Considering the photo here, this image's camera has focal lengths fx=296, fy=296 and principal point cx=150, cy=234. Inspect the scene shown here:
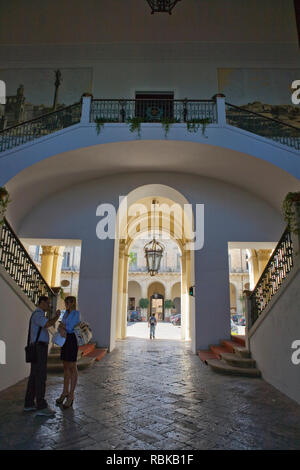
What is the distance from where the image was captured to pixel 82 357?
7312 millimetres

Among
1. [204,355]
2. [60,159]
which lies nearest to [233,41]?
[60,159]

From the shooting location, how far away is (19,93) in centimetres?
1054

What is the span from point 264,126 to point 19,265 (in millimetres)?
8123

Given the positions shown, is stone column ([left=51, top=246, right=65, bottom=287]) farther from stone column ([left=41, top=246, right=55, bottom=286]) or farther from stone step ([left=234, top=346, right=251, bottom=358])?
stone step ([left=234, top=346, right=251, bottom=358])

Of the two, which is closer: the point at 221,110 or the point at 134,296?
the point at 221,110

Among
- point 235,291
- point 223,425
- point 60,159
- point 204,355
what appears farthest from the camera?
point 235,291

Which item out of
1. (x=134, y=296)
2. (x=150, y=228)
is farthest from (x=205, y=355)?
(x=134, y=296)

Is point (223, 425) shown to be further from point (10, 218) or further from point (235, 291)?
point (235, 291)

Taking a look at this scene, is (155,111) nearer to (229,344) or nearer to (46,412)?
(229,344)

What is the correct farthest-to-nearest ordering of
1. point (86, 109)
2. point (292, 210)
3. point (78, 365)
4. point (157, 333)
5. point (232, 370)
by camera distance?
point (157, 333) < point (86, 109) < point (78, 365) < point (232, 370) < point (292, 210)

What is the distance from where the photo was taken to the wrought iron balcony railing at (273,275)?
17.6 ft

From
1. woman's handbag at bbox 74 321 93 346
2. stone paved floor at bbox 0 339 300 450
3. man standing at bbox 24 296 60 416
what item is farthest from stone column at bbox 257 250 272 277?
man standing at bbox 24 296 60 416

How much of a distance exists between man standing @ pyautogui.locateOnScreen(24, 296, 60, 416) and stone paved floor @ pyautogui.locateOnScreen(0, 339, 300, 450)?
0.52 ft
